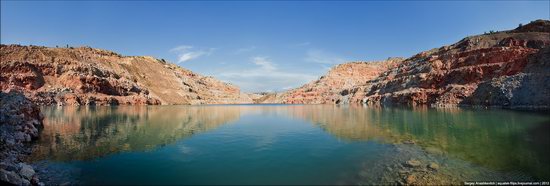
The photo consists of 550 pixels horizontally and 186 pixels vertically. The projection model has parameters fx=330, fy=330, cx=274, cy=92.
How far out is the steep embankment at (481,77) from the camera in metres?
59.5

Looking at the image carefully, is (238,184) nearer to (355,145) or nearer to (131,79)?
(355,145)

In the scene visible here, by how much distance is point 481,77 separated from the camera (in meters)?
79.0

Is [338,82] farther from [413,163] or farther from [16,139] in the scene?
[16,139]

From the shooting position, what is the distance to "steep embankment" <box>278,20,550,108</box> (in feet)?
195

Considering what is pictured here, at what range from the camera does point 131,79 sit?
120938mm

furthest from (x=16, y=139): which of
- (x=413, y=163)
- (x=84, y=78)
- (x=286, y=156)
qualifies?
(x=84, y=78)

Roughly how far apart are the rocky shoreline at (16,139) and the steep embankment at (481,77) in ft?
219

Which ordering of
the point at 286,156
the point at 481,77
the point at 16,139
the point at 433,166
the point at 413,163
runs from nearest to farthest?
the point at 433,166 → the point at 413,163 → the point at 286,156 → the point at 16,139 → the point at 481,77

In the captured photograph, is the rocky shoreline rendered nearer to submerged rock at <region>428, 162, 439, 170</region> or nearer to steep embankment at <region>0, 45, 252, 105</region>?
submerged rock at <region>428, 162, 439, 170</region>

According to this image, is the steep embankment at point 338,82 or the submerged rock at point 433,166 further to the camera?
the steep embankment at point 338,82

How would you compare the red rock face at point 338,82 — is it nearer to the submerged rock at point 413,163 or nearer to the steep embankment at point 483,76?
the steep embankment at point 483,76

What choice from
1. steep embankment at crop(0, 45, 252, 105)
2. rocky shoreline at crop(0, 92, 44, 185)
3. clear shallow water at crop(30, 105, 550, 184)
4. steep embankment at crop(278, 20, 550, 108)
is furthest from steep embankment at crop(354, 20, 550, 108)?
steep embankment at crop(0, 45, 252, 105)

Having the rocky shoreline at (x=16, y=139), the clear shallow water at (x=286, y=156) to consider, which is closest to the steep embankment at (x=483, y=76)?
the clear shallow water at (x=286, y=156)

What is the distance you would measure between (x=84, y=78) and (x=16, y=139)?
281ft
